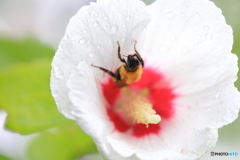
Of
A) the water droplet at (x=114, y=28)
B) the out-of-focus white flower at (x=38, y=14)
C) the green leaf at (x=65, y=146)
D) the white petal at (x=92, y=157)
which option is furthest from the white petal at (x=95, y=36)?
the out-of-focus white flower at (x=38, y=14)

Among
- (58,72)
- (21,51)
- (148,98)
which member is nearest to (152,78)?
(148,98)

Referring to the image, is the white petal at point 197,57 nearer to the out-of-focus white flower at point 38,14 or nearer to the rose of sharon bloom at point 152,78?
the rose of sharon bloom at point 152,78

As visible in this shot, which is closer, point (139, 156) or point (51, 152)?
point (139, 156)

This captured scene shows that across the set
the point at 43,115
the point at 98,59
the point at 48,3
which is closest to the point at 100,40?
the point at 98,59

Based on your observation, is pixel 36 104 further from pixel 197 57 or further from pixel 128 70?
pixel 197 57

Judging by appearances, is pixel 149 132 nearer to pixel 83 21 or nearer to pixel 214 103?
pixel 214 103

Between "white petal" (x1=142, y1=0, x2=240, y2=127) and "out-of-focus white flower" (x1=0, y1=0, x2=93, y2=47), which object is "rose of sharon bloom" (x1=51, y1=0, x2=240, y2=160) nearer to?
"white petal" (x1=142, y1=0, x2=240, y2=127)

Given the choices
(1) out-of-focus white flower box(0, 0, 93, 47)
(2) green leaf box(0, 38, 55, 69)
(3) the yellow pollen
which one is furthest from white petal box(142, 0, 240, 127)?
(1) out-of-focus white flower box(0, 0, 93, 47)
